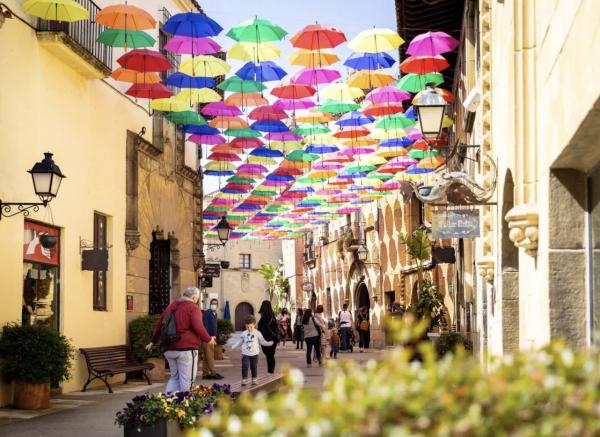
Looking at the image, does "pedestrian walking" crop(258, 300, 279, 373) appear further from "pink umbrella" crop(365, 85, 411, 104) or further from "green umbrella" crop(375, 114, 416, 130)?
"green umbrella" crop(375, 114, 416, 130)

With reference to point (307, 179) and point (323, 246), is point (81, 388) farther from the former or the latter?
point (323, 246)

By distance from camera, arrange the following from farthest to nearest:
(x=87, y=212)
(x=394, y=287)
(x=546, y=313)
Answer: (x=394, y=287) → (x=87, y=212) → (x=546, y=313)

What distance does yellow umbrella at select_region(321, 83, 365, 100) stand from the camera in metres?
20.9

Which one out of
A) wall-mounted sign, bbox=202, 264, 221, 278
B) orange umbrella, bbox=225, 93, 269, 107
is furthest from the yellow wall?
wall-mounted sign, bbox=202, 264, 221, 278

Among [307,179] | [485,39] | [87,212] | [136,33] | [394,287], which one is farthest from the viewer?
[394,287]

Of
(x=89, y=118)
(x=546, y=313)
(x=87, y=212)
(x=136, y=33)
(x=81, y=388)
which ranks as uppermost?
(x=136, y=33)

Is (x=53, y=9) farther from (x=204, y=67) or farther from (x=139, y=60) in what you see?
(x=204, y=67)

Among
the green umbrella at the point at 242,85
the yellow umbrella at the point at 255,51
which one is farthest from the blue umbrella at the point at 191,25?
the green umbrella at the point at 242,85

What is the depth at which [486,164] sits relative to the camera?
1338 cm

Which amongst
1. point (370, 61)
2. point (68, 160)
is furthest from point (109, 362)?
point (370, 61)

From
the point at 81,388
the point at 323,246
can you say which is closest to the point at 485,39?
the point at 81,388

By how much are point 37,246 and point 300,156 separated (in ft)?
41.2

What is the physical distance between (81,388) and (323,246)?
37252mm

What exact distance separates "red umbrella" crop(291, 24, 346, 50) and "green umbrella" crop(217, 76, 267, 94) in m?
1.95
